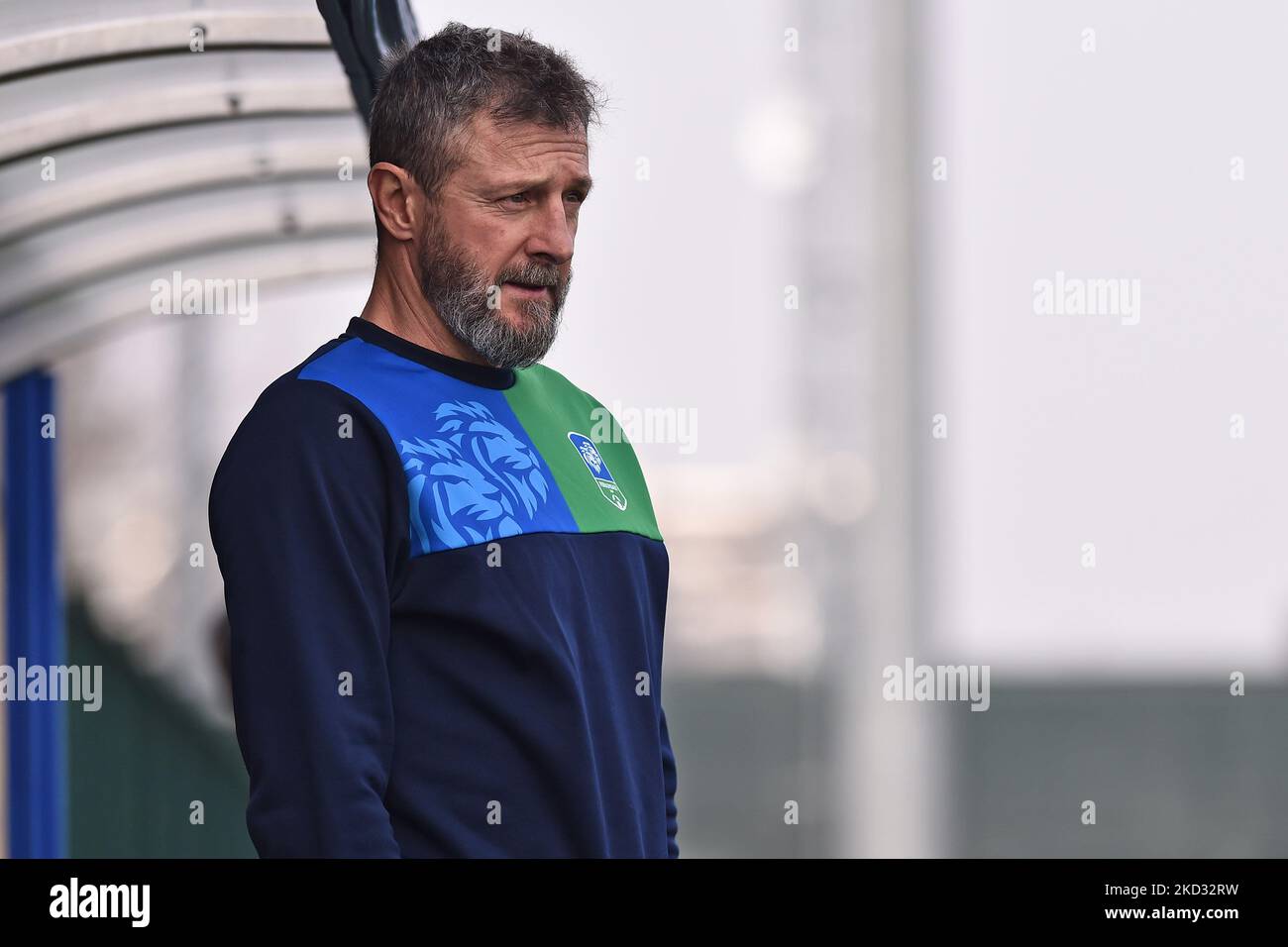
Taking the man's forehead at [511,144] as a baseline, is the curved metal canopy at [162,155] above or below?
above

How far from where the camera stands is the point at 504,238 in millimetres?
2084

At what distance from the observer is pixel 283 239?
425 cm

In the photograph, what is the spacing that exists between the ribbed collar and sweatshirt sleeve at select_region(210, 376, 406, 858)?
23 centimetres

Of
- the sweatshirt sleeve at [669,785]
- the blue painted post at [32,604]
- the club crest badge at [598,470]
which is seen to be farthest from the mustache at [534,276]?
the blue painted post at [32,604]

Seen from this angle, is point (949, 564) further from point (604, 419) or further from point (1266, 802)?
point (604, 419)

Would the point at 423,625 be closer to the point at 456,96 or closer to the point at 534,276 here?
the point at 534,276

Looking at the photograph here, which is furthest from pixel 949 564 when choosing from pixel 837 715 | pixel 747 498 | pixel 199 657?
pixel 199 657

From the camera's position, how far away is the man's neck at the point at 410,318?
2.16 meters

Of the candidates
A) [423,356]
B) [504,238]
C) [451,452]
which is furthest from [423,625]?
[504,238]

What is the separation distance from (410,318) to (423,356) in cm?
6

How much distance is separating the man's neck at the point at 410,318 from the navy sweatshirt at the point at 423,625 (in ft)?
0.09

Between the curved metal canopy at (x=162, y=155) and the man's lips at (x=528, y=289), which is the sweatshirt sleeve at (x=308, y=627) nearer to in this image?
the man's lips at (x=528, y=289)
